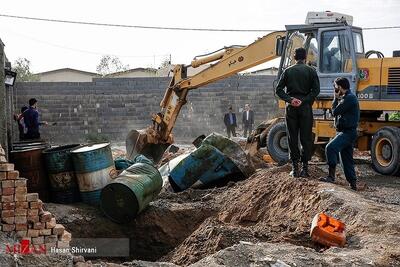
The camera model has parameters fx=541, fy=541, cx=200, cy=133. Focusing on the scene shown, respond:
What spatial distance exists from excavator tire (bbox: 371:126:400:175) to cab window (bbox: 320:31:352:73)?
1.44 metres

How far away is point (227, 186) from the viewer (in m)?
9.23

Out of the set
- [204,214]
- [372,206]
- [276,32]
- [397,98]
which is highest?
[276,32]

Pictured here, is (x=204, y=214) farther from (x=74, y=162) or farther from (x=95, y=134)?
(x=95, y=134)

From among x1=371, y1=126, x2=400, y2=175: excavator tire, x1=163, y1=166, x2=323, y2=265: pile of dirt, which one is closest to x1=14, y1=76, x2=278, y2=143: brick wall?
x1=371, y1=126, x2=400, y2=175: excavator tire

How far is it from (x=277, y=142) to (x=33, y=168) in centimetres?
600

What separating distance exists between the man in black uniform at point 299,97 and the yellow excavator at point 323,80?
136 inches

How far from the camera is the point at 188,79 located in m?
12.8

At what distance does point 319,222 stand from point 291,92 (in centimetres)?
253

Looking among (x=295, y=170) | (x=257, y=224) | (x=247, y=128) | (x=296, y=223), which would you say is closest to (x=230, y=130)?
(x=247, y=128)

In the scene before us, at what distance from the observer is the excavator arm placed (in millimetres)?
12305

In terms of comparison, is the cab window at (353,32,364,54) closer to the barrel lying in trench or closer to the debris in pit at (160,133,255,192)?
the debris in pit at (160,133,255,192)

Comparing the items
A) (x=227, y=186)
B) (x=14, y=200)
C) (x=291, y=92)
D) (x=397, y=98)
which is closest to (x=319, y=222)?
(x=291, y=92)

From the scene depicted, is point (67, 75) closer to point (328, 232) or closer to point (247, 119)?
point (247, 119)

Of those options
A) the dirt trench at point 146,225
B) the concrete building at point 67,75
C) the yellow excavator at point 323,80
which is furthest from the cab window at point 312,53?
the concrete building at point 67,75
